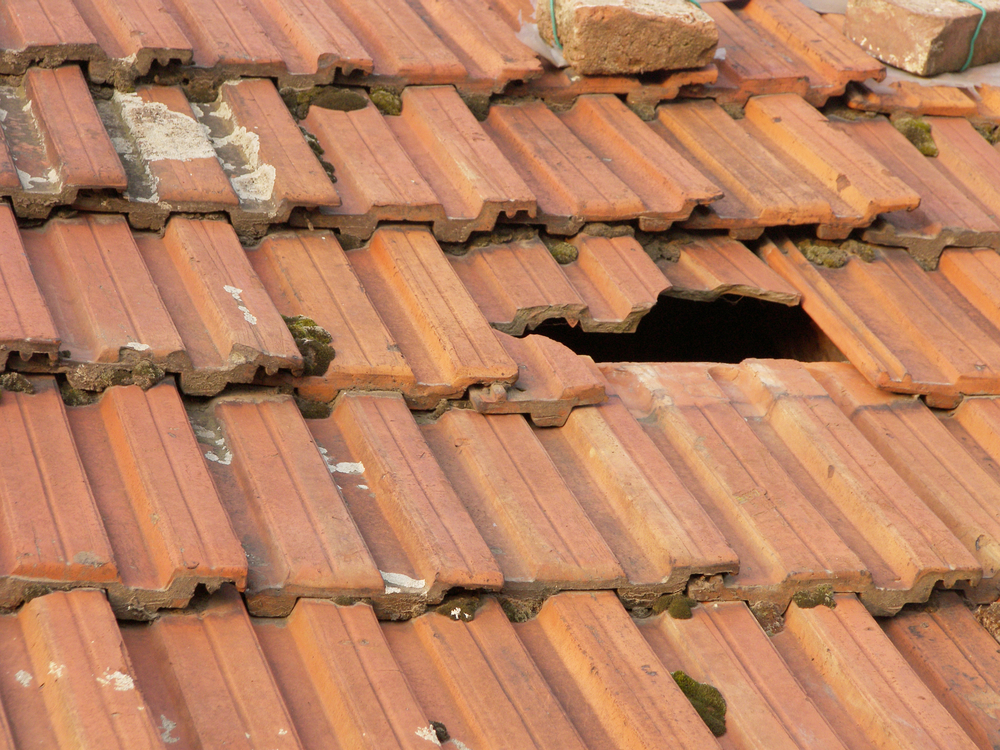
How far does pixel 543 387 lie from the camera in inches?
124

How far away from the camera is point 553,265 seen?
3.60 meters

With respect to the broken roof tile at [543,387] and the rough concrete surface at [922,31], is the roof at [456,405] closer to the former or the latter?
the broken roof tile at [543,387]

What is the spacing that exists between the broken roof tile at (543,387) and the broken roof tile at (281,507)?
567 mm

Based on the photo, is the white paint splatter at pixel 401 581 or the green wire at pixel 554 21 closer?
the white paint splatter at pixel 401 581

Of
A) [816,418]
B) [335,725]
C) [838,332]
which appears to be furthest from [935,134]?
[335,725]

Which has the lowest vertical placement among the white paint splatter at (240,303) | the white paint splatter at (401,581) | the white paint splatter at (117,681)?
the white paint splatter at (117,681)

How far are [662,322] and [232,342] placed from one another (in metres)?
2.99

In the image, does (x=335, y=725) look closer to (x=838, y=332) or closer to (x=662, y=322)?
(x=838, y=332)

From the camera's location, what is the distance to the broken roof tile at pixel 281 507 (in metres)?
2.46

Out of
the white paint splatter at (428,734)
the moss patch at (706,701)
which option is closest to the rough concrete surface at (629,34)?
the moss patch at (706,701)

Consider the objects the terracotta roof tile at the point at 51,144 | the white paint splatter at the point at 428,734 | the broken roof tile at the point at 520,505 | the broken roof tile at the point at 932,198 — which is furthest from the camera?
the broken roof tile at the point at 932,198

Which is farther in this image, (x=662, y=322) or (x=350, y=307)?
(x=662, y=322)

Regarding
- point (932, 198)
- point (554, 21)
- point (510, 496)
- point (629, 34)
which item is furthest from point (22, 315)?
point (932, 198)

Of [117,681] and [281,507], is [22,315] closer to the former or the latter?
[281,507]
